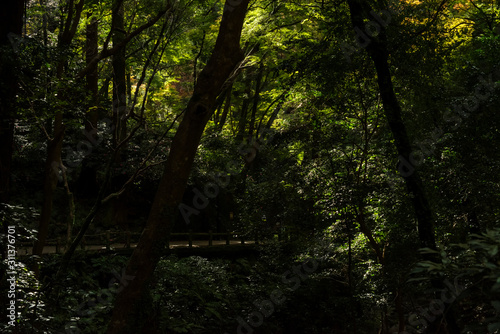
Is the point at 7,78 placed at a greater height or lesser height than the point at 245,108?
lesser

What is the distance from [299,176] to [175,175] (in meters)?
5.59

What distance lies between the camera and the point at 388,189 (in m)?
8.53

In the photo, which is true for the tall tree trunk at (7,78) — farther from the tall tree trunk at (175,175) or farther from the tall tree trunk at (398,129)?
the tall tree trunk at (398,129)

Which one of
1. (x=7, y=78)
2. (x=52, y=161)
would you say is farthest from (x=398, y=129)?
(x=52, y=161)

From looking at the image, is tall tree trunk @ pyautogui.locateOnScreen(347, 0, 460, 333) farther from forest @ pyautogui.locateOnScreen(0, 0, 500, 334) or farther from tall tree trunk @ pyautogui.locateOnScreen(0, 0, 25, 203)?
tall tree trunk @ pyautogui.locateOnScreen(0, 0, 25, 203)

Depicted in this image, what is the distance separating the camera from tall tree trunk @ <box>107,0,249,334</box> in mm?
4773

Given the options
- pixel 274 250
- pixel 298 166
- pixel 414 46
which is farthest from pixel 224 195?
pixel 414 46

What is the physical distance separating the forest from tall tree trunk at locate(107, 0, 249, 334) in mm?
18

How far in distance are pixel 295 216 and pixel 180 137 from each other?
6.35 metres

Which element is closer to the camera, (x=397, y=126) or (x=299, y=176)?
(x=397, y=126)

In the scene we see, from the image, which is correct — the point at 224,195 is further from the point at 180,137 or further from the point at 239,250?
the point at 180,137

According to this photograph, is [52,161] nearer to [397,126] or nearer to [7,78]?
[7,78]

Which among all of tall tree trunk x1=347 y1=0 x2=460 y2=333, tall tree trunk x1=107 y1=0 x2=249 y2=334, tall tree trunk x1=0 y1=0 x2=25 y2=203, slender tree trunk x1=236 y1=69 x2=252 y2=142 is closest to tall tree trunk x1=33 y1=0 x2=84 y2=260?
Result: tall tree trunk x1=0 y1=0 x2=25 y2=203

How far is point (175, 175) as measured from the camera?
503 cm
